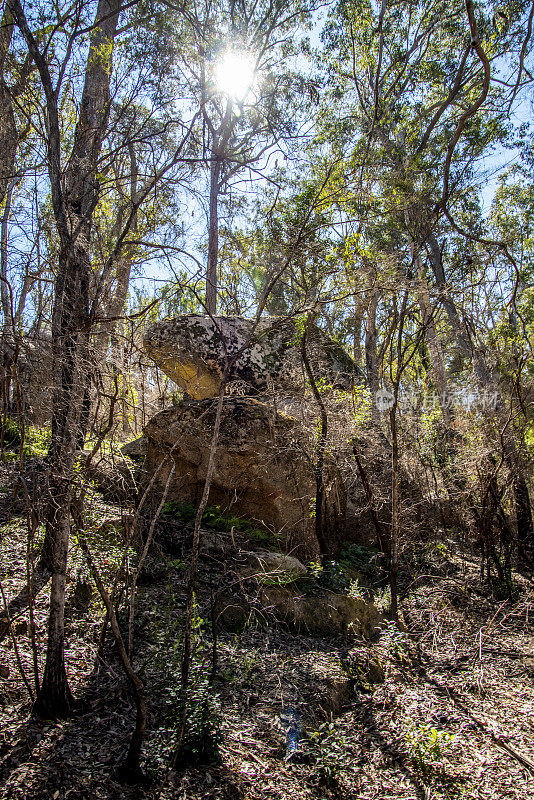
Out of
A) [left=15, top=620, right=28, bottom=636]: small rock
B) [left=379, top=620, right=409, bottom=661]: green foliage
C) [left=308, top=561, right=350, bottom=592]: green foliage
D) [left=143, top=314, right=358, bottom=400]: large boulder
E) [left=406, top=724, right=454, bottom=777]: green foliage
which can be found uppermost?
[left=143, top=314, right=358, bottom=400]: large boulder

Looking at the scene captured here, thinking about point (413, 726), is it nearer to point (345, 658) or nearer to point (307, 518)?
point (345, 658)

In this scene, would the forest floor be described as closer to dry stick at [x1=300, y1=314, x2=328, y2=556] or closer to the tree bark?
the tree bark

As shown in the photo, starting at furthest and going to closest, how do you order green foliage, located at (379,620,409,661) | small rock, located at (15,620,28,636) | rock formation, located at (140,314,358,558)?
1. rock formation, located at (140,314,358,558)
2. green foliage, located at (379,620,409,661)
3. small rock, located at (15,620,28,636)

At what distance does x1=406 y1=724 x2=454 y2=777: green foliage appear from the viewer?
10.5ft

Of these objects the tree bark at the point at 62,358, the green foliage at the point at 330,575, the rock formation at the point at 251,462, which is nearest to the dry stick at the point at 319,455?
the rock formation at the point at 251,462

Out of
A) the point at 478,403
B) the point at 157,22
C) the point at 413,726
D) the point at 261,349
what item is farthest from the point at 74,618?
the point at 157,22

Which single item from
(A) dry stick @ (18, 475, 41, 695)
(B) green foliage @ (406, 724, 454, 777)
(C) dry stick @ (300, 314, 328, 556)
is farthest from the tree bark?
(C) dry stick @ (300, 314, 328, 556)

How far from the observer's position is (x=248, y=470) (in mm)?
6043

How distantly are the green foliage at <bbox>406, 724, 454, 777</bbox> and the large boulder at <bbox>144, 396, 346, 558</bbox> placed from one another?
272 cm

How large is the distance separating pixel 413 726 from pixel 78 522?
3.07 m

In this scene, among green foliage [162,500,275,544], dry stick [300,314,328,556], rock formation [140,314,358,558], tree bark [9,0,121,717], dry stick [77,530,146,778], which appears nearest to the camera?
dry stick [77,530,146,778]

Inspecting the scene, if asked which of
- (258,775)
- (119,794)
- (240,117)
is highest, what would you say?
(240,117)

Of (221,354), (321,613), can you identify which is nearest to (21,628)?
(321,613)

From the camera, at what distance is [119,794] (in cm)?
242
